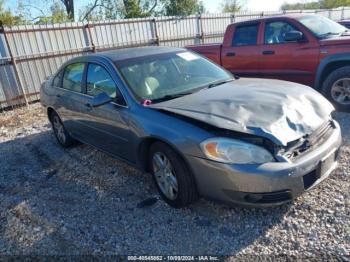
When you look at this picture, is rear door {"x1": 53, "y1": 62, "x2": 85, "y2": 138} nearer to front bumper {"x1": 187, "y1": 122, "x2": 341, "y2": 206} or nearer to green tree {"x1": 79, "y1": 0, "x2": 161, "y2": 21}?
front bumper {"x1": 187, "y1": 122, "x2": 341, "y2": 206}

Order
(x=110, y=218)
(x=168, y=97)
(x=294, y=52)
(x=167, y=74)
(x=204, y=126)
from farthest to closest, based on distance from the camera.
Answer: (x=294, y=52), (x=167, y=74), (x=168, y=97), (x=110, y=218), (x=204, y=126)

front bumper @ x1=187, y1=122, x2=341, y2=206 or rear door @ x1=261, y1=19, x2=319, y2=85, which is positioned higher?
rear door @ x1=261, y1=19, x2=319, y2=85

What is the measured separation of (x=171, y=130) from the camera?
275cm

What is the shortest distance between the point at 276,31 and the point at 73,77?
4032mm

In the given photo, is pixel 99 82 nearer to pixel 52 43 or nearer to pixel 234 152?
pixel 234 152

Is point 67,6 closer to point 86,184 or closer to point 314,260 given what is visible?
point 86,184

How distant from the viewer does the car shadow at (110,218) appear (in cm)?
262

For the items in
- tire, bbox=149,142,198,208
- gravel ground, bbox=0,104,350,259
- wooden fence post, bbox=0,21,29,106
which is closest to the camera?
gravel ground, bbox=0,104,350,259

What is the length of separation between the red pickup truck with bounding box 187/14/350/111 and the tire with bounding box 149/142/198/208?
12.2 ft

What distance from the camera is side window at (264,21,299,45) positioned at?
5.85 meters

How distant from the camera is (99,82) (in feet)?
12.4

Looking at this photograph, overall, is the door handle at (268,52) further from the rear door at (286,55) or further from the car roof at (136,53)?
the car roof at (136,53)

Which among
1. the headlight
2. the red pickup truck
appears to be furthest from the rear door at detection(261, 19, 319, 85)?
the headlight

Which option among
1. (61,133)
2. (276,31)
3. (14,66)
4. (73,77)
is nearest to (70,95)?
(73,77)
